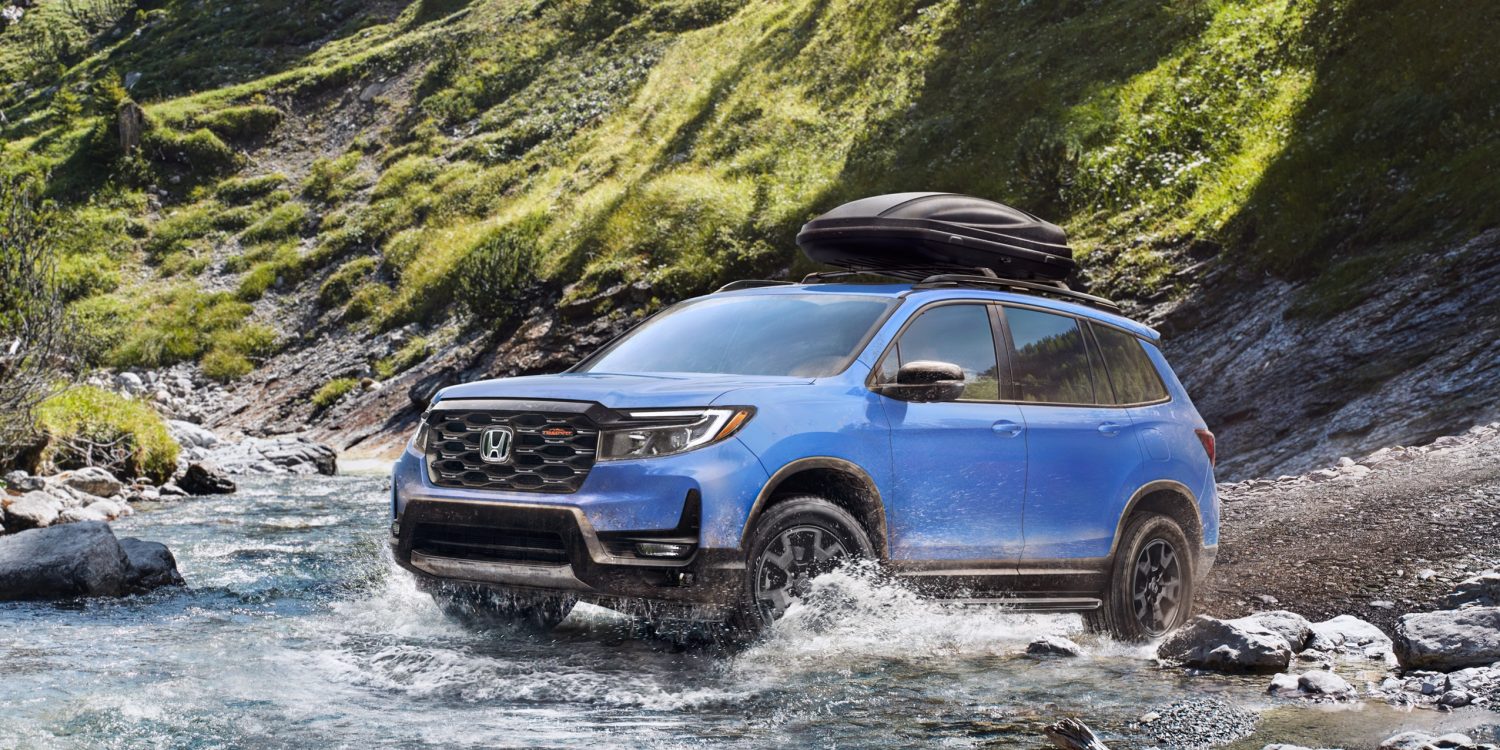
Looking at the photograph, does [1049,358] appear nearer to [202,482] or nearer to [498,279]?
[202,482]

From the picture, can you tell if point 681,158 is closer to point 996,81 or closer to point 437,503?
point 996,81

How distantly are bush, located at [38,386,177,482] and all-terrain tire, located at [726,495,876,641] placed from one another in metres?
14.1

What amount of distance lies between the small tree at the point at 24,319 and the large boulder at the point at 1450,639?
1258cm

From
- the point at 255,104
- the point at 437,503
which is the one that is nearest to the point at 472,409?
the point at 437,503

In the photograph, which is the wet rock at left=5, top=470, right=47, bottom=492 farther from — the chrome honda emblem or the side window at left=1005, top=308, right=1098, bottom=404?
the side window at left=1005, top=308, right=1098, bottom=404

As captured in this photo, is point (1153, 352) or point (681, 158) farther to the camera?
point (681, 158)

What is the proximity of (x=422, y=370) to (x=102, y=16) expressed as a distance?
54.3m

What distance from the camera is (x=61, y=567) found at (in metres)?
8.87

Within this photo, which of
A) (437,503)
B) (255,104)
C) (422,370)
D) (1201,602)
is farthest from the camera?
(255,104)

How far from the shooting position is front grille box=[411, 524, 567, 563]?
5867 millimetres

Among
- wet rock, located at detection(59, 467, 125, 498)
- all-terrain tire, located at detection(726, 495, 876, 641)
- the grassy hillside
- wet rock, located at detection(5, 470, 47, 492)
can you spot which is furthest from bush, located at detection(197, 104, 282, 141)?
all-terrain tire, located at detection(726, 495, 876, 641)

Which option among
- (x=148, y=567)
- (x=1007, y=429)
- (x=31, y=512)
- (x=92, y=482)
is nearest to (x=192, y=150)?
(x=92, y=482)

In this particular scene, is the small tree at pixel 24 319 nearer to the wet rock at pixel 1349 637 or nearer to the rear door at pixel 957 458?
the rear door at pixel 957 458

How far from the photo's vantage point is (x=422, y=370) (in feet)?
98.8
